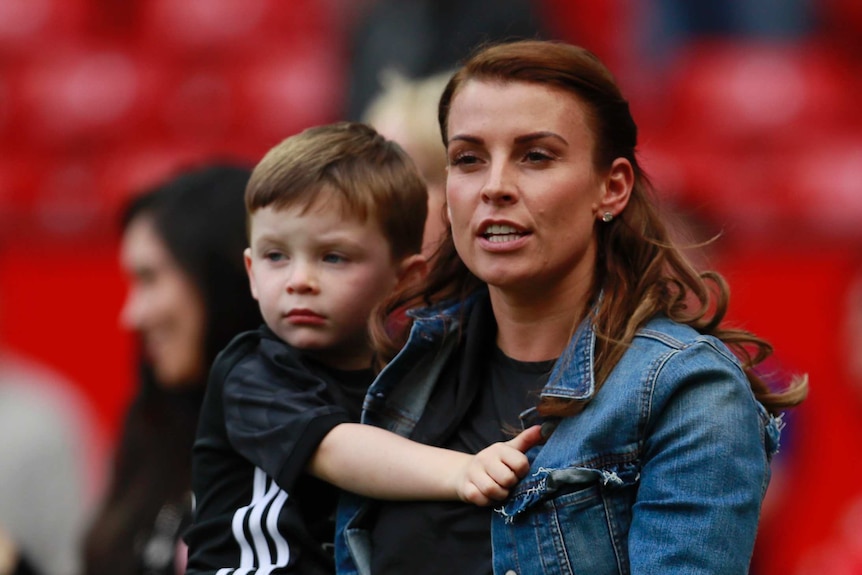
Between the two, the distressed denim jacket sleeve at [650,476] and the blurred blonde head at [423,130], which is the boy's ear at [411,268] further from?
the distressed denim jacket sleeve at [650,476]

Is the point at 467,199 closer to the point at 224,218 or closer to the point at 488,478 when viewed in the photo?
the point at 488,478

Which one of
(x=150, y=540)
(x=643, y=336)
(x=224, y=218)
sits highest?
(x=643, y=336)

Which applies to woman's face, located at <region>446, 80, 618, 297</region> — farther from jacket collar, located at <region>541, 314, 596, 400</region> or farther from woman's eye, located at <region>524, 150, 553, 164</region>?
jacket collar, located at <region>541, 314, 596, 400</region>

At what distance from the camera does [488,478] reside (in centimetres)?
220

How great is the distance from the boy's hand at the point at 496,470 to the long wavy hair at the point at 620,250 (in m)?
0.06

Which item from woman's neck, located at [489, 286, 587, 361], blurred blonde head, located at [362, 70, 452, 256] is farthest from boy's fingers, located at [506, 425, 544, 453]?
blurred blonde head, located at [362, 70, 452, 256]

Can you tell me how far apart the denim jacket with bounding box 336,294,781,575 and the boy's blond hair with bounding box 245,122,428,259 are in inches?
23.3

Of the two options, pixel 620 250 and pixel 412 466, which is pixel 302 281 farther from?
pixel 620 250

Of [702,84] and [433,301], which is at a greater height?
[433,301]

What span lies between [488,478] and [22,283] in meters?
5.26

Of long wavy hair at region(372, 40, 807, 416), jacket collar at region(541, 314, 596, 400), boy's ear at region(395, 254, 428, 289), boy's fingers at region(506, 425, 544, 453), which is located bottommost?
boy's fingers at region(506, 425, 544, 453)

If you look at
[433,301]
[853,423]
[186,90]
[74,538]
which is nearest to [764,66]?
[853,423]

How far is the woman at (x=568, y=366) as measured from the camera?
2115 mm

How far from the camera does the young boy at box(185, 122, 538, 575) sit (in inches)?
100
